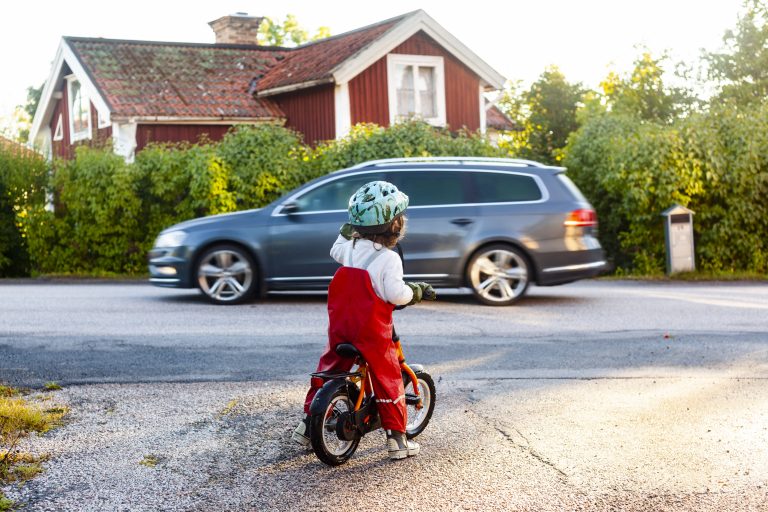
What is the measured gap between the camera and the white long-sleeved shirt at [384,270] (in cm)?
525

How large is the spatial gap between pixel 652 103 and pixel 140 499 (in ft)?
133

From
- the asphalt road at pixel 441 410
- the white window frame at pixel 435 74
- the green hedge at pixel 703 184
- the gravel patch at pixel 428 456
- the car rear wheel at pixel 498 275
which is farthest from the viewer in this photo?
the white window frame at pixel 435 74

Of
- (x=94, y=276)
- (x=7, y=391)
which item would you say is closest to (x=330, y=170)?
(x=94, y=276)

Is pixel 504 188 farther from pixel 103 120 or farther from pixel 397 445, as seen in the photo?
pixel 103 120

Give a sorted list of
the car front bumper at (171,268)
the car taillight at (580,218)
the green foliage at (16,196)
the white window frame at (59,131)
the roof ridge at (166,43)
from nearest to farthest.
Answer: the car taillight at (580,218)
the car front bumper at (171,268)
the green foliage at (16,196)
the roof ridge at (166,43)
the white window frame at (59,131)

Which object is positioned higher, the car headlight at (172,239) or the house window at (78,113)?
the house window at (78,113)

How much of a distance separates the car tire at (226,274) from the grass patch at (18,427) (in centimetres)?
580

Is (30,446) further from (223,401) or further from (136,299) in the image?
(136,299)

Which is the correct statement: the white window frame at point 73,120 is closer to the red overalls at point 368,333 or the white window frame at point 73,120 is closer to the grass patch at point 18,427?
the grass patch at point 18,427

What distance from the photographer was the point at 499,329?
422 inches

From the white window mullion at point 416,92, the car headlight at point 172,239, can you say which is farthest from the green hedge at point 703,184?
the white window mullion at point 416,92

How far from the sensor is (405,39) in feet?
95.2

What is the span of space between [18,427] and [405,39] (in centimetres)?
2419

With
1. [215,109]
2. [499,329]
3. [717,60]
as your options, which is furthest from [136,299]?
[717,60]
